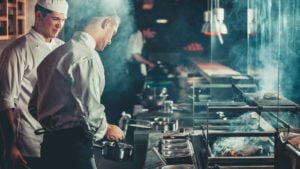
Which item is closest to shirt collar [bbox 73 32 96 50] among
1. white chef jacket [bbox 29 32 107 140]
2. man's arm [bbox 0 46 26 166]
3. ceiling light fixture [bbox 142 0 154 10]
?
white chef jacket [bbox 29 32 107 140]

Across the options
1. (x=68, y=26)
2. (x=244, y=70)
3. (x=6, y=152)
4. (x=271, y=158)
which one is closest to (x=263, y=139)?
(x=271, y=158)

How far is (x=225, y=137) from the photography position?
4242 mm

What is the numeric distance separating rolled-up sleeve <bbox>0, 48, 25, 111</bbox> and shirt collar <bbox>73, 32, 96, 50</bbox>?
0.58m

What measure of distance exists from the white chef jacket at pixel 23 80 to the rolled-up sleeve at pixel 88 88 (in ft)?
2.19

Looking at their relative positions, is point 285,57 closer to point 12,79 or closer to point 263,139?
point 263,139

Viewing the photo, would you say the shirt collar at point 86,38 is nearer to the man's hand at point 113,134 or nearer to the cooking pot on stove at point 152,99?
the man's hand at point 113,134

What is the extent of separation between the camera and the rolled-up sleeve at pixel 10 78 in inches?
155

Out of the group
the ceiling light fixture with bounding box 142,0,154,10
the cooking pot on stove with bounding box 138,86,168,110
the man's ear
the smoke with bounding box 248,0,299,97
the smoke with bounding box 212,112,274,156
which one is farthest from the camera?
the ceiling light fixture with bounding box 142,0,154,10

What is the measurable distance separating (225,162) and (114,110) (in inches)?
324

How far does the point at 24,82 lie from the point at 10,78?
19cm

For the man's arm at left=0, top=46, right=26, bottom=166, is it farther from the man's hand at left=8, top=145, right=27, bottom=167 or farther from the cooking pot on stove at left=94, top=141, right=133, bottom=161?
the cooking pot on stove at left=94, top=141, right=133, bottom=161

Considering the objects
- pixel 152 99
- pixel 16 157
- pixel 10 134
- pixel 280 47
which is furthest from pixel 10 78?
pixel 280 47

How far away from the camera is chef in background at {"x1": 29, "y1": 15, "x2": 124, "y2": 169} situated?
A: 3.54 metres

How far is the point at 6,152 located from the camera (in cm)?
402
